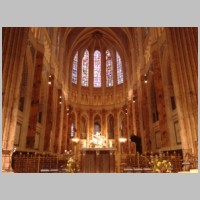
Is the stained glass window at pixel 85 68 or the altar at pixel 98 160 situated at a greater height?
the stained glass window at pixel 85 68

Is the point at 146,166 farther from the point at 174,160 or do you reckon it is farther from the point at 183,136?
the point at 183,136

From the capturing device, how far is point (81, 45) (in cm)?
3634

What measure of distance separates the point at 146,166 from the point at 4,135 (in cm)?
839

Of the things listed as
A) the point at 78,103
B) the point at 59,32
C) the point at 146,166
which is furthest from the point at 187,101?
the point at 78,103

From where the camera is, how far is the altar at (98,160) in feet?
42.1

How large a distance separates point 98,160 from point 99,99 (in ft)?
73.9

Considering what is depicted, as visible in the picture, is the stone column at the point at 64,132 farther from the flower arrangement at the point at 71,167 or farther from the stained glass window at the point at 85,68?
the flower arrangement at the point at 71,167

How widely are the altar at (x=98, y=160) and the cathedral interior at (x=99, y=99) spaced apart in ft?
0.21

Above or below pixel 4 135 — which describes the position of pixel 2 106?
above

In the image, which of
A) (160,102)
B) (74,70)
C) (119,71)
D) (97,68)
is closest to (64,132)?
(74,70)

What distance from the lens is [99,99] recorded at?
3534cm

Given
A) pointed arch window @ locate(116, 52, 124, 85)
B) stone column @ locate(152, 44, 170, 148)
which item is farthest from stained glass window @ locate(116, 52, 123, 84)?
stone column @ locate(152, 44, 170, 148)

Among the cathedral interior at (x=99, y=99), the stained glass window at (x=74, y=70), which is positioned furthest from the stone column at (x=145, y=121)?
the stained glass window at (x=74, y=70)

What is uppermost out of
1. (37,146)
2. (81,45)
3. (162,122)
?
(81,45)
